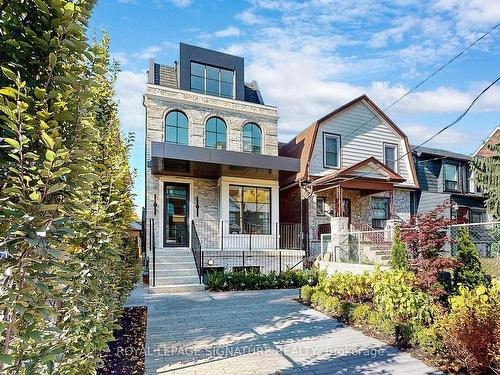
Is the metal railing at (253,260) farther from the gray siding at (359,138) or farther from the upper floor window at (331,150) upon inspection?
the upper floor window at (331,150)

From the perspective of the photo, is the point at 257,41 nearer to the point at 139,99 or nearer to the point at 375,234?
the point at 139,99

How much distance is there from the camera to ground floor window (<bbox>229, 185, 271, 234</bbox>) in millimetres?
13571

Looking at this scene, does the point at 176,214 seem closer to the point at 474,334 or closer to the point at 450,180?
the point at 474,334

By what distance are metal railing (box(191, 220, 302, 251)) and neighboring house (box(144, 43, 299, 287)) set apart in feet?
0.14

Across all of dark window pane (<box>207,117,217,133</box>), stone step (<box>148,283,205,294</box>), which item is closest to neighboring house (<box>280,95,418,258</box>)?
dark window pane (<box>207,117,217,133</box>)

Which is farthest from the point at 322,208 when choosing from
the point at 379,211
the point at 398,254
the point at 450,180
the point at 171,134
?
the point at 450,180

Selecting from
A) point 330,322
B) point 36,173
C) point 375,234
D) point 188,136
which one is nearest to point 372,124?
point 375,234

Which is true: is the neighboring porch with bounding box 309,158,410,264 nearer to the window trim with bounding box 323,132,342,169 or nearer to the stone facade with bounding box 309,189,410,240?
the stone facade with bounding box 309,189,410,240

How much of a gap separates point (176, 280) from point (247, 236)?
12.6 ft

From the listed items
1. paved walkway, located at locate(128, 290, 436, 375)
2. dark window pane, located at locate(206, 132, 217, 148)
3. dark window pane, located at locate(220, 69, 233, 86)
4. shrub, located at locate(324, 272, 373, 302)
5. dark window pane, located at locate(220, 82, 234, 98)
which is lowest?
paved walkway, located at locate(128, 290, 436, 375)

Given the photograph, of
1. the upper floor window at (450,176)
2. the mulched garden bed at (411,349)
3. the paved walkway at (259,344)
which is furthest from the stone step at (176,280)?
the upper floor window at (450,176)

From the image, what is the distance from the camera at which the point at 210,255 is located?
40.3 feet

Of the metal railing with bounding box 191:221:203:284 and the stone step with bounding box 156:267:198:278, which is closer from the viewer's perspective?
the stone step with bounding box 156:267:198:278

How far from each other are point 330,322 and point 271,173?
7.26 m
